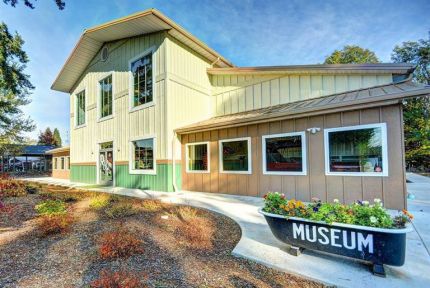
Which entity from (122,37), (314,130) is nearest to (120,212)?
(314,130)

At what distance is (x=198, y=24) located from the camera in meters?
14.2

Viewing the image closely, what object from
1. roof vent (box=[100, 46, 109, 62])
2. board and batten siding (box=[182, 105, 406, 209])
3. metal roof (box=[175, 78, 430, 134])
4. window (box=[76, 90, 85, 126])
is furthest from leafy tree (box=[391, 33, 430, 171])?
window (box=[76, 90, 85, 126])

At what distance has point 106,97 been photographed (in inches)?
524

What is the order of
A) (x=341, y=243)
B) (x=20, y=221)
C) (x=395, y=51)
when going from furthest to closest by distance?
(x=395, y=51) < (x=20, y=221) < (x=341, y=243)

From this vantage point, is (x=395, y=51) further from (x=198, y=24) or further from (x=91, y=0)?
(x=91, y=0)

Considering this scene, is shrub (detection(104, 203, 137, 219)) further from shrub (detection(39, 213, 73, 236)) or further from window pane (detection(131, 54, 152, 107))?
window pane (detection(131, 54, 152, 107))

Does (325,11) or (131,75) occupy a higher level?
(325,11)

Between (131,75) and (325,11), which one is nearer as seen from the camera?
(325,11)

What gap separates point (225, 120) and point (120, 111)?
6.34 m

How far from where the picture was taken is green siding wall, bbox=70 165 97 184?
45.6 ft

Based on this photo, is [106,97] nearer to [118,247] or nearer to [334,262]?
[118,247]

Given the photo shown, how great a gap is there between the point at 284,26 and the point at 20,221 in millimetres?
14548

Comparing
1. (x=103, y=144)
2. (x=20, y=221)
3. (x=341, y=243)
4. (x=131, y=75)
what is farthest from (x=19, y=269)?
(x=103, y=144)

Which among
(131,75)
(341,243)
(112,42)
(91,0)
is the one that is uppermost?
(91,0)
